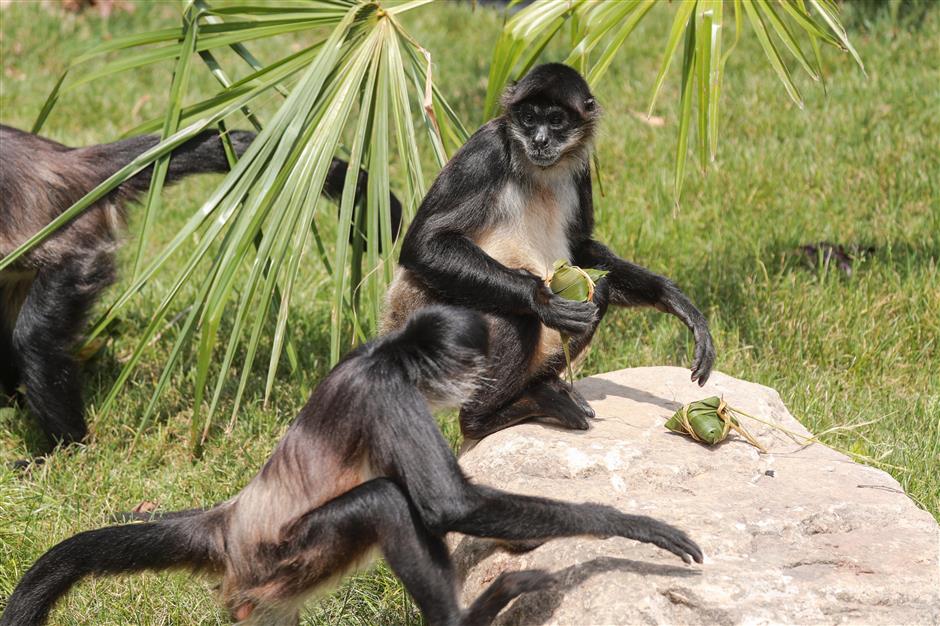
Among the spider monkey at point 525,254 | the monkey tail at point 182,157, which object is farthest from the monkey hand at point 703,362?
the monkey tail at point 182,157

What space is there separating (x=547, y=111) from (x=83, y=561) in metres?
2.72

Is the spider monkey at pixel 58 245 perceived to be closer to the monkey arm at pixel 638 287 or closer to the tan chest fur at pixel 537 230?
the tan chest fur at pixel 537 230

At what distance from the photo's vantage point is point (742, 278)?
7.34 meters

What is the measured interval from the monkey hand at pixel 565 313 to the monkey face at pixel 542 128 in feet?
2.27

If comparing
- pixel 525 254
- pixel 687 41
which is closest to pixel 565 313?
pixel 525 254

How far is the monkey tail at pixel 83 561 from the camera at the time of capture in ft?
12.9

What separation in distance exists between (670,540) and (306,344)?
381cm

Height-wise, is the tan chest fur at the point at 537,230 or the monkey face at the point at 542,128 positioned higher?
the monkey face at the point at 542,128

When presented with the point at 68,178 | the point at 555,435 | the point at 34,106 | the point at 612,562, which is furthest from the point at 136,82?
the point at 612,562

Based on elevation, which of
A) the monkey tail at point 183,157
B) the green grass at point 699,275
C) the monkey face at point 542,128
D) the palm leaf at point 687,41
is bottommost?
the green grass at point 699,275

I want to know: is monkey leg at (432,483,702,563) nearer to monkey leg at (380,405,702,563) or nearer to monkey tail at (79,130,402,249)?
monkey leg at (380,405,702,563)

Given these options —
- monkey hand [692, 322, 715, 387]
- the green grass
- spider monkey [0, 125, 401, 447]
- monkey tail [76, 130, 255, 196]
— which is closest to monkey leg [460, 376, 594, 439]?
monkey hand [692, 322, 715, 387]

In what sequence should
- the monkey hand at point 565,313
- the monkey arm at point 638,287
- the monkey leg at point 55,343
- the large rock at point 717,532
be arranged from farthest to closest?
the monkey leg at point 55,343 → the monkey arm at point 638,287 → the monkey hand at point 565,313 → the large rock at point 717,532

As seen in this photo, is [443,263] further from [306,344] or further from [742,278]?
[742,278]
